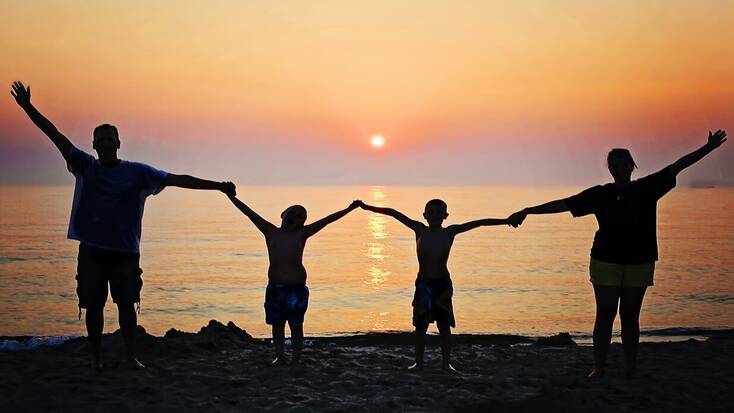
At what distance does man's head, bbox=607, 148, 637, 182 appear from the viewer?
6.84 metres

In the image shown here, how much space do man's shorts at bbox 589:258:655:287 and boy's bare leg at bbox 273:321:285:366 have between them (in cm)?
357

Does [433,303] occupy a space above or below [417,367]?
above

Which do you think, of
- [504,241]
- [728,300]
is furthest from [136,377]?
[504,241]

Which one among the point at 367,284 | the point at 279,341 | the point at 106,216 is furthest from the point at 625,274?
the point at 367,284

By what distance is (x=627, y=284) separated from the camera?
268 inches

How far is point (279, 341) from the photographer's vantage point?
7.87 meters

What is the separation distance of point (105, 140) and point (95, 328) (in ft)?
6.50

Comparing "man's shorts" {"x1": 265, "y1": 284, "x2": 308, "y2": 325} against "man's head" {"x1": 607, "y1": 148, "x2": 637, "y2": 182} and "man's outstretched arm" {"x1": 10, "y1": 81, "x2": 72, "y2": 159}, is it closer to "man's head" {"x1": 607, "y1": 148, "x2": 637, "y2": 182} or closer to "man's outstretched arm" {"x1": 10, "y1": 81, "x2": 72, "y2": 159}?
"man's outstretched arm" {"x1": 10, "y1": 81, "x2": 72, "y2": 159}

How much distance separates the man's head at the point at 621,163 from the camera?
6.84 meters

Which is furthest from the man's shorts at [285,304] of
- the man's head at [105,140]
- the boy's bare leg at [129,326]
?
the man's head at [105,140]

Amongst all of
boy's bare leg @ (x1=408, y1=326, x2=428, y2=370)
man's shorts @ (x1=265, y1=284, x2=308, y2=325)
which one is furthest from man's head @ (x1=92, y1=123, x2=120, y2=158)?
boy's bare leg @ (x1=408, y1=326, x2=428, y2=370)

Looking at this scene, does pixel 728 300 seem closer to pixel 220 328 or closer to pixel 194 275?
pixel 220 328

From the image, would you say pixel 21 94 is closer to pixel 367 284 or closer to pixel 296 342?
pixel 296 342

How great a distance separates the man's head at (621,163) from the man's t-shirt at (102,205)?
4985 millimetres
